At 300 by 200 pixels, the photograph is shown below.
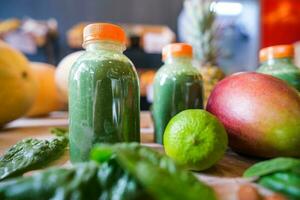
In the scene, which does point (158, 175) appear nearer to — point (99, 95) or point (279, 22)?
point (99, 95)

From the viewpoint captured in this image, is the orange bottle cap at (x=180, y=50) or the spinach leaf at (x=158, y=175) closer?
the spinach leaf at (x=158, y=175)

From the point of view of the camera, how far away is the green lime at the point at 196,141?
1.15ft

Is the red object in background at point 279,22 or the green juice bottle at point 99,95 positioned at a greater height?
the red object in background at point 279,22

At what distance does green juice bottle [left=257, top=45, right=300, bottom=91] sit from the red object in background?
6.00ft

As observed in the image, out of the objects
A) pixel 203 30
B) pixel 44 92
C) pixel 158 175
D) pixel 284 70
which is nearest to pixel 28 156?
pixel 158 175

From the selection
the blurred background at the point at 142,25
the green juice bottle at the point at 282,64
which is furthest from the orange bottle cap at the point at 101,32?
the blurred background at the point at 142,25

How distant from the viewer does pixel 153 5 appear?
7.63 feet

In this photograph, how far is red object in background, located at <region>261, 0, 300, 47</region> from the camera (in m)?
2.24

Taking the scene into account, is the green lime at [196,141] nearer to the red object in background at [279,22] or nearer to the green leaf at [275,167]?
the green leaf at [275,167]

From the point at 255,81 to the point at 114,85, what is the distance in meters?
0.25

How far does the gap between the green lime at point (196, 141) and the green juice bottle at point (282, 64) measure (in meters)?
0.30

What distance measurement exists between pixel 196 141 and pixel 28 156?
0.80 ft

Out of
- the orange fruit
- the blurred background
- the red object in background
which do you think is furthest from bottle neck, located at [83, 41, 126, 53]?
the red object in background

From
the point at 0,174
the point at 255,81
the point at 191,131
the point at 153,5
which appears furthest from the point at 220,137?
the point at 153,5
